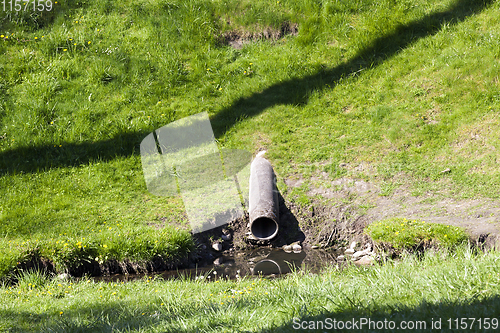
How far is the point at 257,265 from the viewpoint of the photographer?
633 cm

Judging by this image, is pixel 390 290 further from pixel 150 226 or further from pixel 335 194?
pixel 150 226

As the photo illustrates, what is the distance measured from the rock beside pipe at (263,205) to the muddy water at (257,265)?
0.32 metres

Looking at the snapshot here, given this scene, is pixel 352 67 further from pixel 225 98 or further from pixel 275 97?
pixel 225 98

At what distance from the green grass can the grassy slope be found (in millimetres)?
1455

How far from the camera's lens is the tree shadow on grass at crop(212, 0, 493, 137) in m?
9.79

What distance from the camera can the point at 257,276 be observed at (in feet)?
19.3

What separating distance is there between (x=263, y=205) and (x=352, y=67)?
16.3ft

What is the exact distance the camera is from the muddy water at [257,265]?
6.04 m

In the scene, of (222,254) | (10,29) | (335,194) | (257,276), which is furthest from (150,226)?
(10,29)

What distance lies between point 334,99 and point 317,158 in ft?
6.22

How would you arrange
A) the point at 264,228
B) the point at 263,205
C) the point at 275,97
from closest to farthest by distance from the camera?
the point at 263,205, the point at 264,228, the point at 275,97
